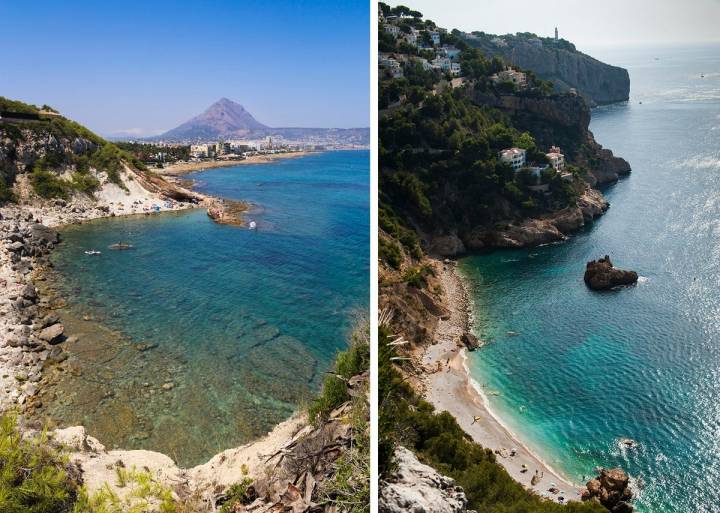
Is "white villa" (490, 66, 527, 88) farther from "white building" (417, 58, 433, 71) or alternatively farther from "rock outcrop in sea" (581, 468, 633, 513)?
"rock outcrop in sea" (581, 468, 633, 513)

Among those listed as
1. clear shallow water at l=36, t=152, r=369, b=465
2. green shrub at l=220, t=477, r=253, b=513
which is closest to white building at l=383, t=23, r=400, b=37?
clear shallow water at l=36, t=152, r=369, b=465

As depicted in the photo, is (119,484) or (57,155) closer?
(119,484)

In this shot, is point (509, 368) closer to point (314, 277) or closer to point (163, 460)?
point (314, 277)

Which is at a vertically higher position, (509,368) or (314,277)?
(314,277)

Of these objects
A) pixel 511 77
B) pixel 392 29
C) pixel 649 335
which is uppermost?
pixel 392 29

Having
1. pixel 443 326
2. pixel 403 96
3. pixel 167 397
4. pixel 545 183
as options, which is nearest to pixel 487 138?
pixel 545 183

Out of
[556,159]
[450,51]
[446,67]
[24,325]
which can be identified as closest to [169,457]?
[24,325]

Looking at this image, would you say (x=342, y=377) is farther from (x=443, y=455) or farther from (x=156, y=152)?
(x=156, y=152)
